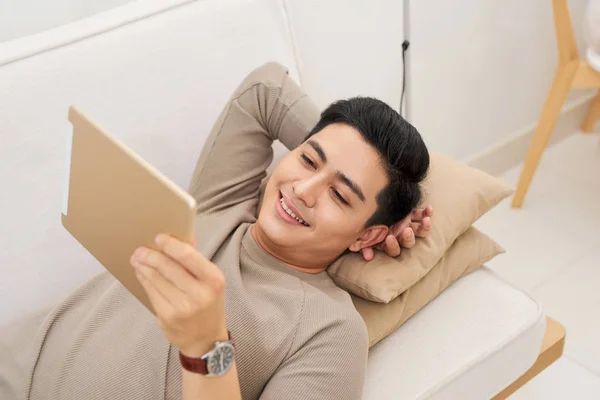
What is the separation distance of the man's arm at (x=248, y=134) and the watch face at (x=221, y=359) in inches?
23.3

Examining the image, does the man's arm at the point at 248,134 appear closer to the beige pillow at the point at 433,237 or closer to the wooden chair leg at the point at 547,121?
the beige pillow at the point at 433,237

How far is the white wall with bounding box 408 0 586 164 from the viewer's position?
7.31 ft

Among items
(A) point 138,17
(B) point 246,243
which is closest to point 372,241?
(B) point 246,243

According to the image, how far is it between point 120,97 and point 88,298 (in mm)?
460

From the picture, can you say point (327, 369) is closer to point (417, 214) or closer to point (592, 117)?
point (417, 214)

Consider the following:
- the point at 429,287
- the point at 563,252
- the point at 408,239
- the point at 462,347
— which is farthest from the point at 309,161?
the point at 563,252

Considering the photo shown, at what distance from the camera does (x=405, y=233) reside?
1.34 metres

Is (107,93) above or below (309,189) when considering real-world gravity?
above

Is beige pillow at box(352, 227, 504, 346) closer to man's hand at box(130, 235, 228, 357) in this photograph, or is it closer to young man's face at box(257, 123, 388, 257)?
young man's face at box(257, 123, 388, 257)

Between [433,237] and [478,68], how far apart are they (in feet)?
4.10

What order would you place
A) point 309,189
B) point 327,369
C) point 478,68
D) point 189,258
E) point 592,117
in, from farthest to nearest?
1. point 592,117
2. point 478,68
3. point 309,189
4. point 327,369
5. point 189,258

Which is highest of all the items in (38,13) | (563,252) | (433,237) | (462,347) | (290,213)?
(38,13)

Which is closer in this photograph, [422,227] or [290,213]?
[290,213]

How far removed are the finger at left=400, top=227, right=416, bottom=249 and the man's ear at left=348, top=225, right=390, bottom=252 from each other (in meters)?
0.04
